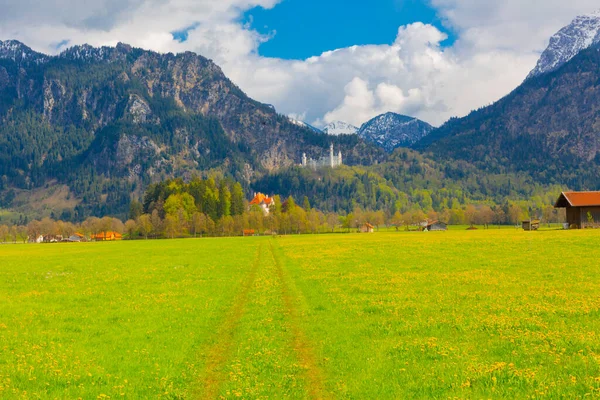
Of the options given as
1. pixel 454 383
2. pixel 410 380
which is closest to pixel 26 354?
pixel 410 380

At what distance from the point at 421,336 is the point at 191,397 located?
9.61 metres

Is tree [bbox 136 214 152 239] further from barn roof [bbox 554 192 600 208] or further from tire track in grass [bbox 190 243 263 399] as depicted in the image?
tire track in grass [bbox 190 243 263 399]

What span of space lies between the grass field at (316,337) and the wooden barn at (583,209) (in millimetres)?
78111

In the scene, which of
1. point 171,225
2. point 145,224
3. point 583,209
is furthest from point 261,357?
point 145,224

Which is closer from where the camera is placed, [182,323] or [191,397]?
[191,397]

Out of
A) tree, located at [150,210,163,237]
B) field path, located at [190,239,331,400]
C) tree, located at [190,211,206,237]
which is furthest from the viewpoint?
tree, located at [150,210,163,237]

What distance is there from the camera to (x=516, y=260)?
44875mm

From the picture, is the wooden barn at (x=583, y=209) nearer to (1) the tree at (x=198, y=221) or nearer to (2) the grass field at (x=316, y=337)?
(2) the grass field at (x=316, y=337)

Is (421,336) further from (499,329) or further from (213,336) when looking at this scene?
(213,336)

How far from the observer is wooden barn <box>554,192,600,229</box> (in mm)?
104875

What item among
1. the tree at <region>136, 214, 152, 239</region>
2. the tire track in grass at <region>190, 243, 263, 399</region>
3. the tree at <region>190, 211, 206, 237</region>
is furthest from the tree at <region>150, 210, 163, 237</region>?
the tire track in grass at <region>190, 243, 263, 399</region>

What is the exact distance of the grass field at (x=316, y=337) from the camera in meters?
14.2

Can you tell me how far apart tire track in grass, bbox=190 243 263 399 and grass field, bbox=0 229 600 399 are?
0.24 ft

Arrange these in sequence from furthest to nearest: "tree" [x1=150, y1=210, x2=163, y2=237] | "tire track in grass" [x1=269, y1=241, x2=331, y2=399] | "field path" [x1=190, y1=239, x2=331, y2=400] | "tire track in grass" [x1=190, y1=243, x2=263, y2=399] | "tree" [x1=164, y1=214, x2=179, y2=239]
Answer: "tree" [x1=150, y1=210, x2=163, y2=237], "tree" [x1=164, y1=214, x2=179, y2=239], "tire track in grass" [x1=190, y1=243, x2=263, y2=399], "field path" [x1=190, y1=239, x2=331, y2=400], "tire track in grass" [x1=269, y1=241, x2=331, y2=399]
